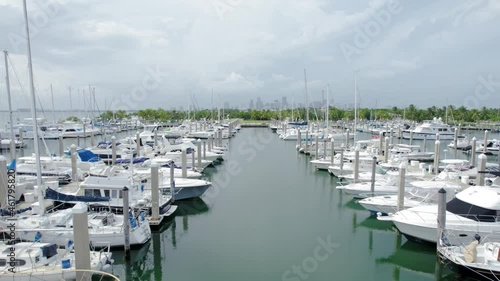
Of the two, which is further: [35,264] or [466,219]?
[466,219]

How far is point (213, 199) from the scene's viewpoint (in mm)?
26625

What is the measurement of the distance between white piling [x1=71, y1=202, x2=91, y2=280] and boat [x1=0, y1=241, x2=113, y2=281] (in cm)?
52

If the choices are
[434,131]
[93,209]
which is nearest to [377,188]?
[93,209]

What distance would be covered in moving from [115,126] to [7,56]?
65705mm

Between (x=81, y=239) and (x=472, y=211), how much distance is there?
15381mm

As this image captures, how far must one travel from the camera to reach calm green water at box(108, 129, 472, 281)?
15.0 m

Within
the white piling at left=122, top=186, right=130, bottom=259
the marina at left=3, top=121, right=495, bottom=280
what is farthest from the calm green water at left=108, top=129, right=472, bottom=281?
the white piling at left=122, top=186, right=130, bottom=259

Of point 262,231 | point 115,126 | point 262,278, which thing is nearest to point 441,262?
point 262,278

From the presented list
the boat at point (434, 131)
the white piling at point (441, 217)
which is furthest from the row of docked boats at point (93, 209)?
the boat at point (434, 131)

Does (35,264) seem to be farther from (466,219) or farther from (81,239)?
(466,219)

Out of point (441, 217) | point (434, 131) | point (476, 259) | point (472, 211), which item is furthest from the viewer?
point (434, 131)

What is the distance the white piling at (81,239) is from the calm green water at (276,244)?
3958mm

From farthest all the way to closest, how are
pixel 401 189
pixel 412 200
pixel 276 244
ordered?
pixel 412 200
pixel 401 189
pixel 276 244

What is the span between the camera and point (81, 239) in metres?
10.6
